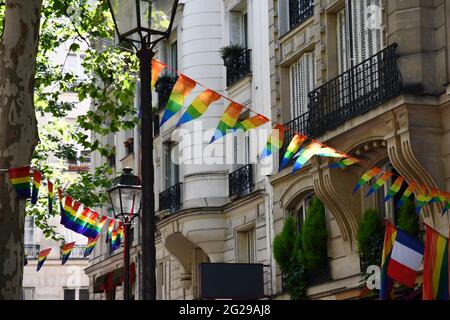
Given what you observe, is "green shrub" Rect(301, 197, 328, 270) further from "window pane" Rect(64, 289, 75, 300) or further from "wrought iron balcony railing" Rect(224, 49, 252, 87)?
"window pane" Rect(64, 289, 75, 300)

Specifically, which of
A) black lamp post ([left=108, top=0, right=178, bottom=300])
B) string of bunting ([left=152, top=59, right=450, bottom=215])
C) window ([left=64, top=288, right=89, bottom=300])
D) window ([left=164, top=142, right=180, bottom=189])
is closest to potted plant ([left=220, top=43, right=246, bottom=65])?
window ([left=164, top=142, right=180, bottom=189])

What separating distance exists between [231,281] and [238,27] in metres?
7.37

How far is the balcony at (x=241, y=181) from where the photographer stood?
28.4 metres

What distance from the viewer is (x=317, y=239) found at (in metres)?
24.6

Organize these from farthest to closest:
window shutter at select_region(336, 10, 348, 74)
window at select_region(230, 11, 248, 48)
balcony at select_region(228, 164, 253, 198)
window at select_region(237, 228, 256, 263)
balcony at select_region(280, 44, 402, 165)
Result: window at select_region(230, 11, 248, 48) → window at select_region(237, 228, 256, 263) → balcony at select_region(228, 164, 253, 198) → window shutter at select_region(336, 10, 348, 74) → balcony at select_region(280, 44, 402, 165)

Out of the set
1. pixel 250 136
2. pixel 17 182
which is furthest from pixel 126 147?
pixel 17 182

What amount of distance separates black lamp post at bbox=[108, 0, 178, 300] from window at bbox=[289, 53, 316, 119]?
487 inches

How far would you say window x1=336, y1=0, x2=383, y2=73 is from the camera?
22.3 m

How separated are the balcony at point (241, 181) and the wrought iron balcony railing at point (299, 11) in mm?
3765

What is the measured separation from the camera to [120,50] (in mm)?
26969

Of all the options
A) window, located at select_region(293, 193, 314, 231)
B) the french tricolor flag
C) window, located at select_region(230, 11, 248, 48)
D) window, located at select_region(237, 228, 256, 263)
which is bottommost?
the french tricolor flag

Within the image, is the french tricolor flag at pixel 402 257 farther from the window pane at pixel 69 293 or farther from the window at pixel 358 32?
the window pane at pixel 69 293

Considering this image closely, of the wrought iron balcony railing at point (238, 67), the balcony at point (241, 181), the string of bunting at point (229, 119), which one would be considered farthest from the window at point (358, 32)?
the balcony at point (241, 181)
